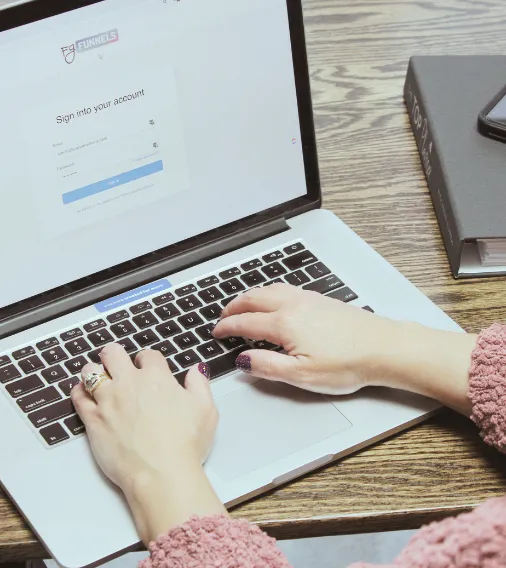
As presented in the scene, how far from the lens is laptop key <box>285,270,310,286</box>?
867 mm

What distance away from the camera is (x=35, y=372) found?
2.55ft

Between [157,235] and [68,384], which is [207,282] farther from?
[68,384]

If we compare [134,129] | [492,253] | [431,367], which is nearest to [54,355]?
[134,129]

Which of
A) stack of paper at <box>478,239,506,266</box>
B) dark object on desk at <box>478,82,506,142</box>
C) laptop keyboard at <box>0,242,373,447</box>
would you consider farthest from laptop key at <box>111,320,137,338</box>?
dark object on desk at <box>478,82,506,142</box>

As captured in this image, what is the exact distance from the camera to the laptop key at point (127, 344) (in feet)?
2.62

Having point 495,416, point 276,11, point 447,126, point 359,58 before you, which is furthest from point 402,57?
point 495,416

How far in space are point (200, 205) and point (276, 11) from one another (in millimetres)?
203

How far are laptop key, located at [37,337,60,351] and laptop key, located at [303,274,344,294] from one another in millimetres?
244

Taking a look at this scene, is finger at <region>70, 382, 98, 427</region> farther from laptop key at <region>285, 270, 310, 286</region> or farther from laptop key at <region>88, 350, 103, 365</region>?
laptop key at <region>285, 270, 310, 286</region>

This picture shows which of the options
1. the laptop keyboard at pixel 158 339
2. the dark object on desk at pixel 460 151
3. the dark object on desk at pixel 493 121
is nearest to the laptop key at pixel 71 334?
the laptop keyboard at pixel 158 339

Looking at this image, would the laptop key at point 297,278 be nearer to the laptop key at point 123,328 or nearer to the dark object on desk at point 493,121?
the laptop key at point 123,328

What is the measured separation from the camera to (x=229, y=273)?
880 millimetres

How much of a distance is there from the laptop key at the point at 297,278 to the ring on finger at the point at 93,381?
0.72 ft

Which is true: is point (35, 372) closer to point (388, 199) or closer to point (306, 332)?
point (306, 332)
